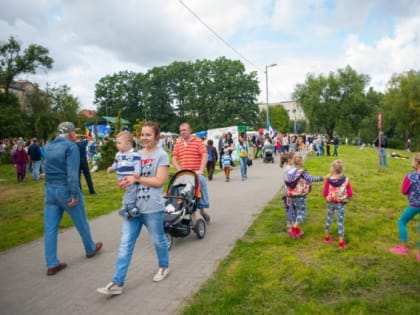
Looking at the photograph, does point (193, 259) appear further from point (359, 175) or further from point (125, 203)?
point (359, 175)

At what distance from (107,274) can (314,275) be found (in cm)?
269

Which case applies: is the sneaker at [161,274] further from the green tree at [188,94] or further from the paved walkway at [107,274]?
the green tree at [188,94]

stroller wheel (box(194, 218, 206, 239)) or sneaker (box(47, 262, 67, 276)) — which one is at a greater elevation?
stroller wheel (box(194, 218, 206, 239))

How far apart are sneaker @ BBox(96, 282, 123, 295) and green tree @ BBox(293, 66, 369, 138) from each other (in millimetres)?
56304

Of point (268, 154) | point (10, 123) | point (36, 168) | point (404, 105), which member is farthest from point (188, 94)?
point (36, 168)

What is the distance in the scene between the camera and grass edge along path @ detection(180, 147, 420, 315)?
11.8 feet

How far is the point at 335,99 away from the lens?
57656 mm

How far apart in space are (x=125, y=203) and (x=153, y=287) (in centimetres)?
109

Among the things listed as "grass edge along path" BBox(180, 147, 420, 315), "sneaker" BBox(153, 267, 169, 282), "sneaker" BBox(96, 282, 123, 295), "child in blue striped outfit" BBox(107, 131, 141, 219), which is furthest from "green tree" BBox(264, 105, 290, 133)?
"sneaker" BBox(96, 282, 123, 295)

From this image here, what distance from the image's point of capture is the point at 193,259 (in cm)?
514

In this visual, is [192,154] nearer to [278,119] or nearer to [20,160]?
[20,160]

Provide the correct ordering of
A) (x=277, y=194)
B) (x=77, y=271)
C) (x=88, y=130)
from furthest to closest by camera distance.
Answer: (x=88, y=130) < (x=277, y=194) < (x=77, y=271)

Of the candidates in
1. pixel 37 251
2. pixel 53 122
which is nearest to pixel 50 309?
pixel 37 251

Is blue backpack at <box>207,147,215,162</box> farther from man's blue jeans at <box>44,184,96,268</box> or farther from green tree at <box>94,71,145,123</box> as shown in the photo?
green tree at <box>94,71,145,123</box>
